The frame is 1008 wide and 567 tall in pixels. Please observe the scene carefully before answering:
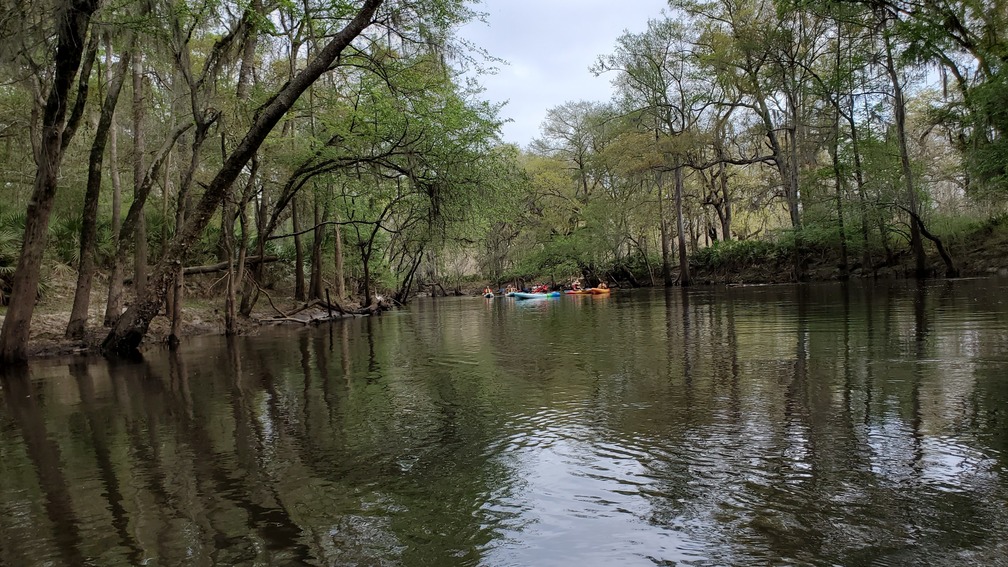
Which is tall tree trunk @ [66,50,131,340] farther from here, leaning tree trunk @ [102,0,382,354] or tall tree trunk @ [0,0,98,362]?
tall tree trunk @ [0,0,98,362]

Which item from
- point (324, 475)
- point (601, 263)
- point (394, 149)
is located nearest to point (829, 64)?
point (601, 263)

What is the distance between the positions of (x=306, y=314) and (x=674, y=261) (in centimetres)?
3016

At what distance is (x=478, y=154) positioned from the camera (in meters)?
15.9

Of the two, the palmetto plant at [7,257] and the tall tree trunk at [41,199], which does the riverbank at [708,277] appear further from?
the tall tree trunk at [41,199]

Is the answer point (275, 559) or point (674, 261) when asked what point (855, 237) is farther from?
point (275, 559)

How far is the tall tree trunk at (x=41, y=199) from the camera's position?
9.28m

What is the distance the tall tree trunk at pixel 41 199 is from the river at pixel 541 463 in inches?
109

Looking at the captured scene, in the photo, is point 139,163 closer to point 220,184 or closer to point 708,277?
point 220,184

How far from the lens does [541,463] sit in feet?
13.0

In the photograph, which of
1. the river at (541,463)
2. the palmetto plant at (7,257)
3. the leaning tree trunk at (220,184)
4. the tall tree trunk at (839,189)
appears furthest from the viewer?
the tall tree trunk at (839,189)

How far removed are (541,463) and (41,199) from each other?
425 inches

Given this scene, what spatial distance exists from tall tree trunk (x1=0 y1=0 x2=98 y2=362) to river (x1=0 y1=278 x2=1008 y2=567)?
9.05ft

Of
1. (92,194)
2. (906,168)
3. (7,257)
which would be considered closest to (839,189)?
(906,168)

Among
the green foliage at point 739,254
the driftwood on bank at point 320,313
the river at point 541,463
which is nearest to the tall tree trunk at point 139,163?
the driftwood on bank at point 320,313
